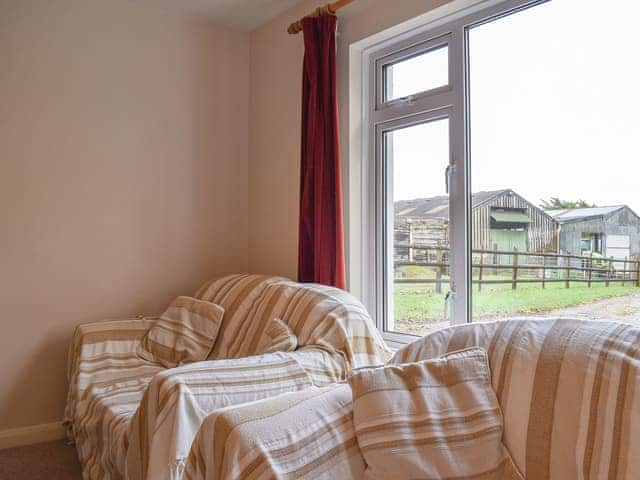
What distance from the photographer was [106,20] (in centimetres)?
290

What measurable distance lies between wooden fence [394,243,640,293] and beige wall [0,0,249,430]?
5.02ft

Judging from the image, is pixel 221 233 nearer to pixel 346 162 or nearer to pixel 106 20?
pixel 346 162

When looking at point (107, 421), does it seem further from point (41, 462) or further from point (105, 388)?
point (41, 462)

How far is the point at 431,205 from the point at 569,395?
1.29m

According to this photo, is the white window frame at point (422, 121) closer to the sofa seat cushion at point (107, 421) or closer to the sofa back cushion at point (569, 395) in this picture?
the sofa back cushion at point (569, 395)

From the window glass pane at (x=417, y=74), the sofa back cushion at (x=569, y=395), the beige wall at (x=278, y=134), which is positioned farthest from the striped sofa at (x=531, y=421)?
the beige wall at (x=278, y=134)

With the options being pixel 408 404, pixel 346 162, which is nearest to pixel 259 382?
pixel 408 404

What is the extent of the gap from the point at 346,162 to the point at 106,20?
1671 millimetres

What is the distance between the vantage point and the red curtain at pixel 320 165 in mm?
2516

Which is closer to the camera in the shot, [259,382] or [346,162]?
[259,382]

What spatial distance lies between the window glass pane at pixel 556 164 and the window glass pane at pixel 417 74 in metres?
0.15

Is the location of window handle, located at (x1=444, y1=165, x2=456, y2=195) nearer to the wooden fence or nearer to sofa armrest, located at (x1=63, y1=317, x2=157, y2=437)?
the wooden fence

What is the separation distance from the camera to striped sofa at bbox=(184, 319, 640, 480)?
110 cm

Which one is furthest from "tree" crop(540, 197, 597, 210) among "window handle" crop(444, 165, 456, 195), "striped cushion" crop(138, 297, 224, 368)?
"striped cushion" crop(138, 297, 224, 368)
